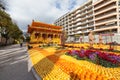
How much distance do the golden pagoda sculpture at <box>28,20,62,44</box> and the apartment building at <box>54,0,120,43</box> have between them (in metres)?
12.0

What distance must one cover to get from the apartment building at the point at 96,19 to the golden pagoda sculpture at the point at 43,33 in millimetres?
12039

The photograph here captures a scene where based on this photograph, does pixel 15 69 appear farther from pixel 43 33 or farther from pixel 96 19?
pixel 96 19

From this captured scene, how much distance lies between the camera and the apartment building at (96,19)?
44.8m

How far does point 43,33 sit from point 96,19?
32.8 meters

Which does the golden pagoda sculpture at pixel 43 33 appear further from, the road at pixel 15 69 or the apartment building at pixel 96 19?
the road at pixel 15 69

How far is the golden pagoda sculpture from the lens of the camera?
92.3 ft

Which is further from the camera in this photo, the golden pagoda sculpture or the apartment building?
the apartment building

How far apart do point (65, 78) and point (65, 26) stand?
8369 cm

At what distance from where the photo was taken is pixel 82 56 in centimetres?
802

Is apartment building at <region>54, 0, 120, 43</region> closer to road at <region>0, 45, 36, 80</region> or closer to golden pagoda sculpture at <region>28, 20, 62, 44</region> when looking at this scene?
golden pagoda sculpture at <region>28, 20, 62, 44</region>

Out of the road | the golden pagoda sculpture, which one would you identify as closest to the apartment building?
the golden pagoda sculpture

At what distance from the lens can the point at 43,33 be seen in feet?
97.3

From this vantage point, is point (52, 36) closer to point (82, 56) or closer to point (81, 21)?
point (82, 56)

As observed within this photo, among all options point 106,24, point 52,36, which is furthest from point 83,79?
point 106,24
